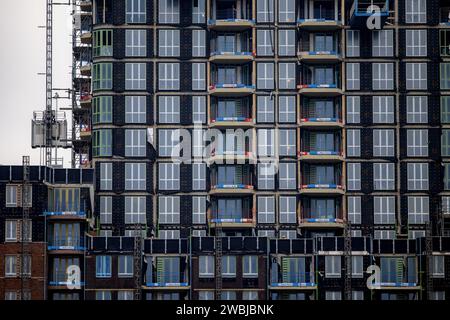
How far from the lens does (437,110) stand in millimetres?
137000

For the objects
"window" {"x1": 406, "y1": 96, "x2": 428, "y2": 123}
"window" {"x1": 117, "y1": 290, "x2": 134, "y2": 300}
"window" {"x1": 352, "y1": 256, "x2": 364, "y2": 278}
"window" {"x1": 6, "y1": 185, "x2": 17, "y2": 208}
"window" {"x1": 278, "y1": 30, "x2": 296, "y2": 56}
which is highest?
"window" {"x1": 278, "y1": 30, "x2": 296, "y2": 56}

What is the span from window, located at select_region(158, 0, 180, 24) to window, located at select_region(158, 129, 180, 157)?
1287cm

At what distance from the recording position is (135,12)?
13738 centimetres

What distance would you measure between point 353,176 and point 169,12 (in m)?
28.6

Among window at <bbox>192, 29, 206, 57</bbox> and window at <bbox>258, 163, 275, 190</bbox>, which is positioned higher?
window at <bbox>192, 29, 206, 57</bbox>

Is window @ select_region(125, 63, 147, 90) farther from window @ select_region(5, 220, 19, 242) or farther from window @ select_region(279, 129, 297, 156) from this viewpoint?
window @ select_region(5, 220, 19, 242)

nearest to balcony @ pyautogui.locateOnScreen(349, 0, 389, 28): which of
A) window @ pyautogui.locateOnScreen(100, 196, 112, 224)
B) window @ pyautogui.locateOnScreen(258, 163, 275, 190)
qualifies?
window @ pyautogui.locateOnScreen(258, 163, 275, 190)

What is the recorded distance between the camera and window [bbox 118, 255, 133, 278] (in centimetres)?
12131

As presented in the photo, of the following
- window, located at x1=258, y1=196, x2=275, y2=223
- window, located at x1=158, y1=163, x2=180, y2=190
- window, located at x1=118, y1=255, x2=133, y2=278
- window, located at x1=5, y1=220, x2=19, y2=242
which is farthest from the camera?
window, located at x1=158, y1=163, x2=180, y2=190

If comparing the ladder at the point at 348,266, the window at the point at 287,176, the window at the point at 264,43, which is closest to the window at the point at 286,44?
the window at the point at 264,43

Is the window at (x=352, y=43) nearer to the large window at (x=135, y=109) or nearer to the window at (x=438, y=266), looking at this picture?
the large window at (x=135, y=109)

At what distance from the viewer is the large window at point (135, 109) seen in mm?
135750

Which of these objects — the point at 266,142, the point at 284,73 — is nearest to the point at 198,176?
the point at 266,142
